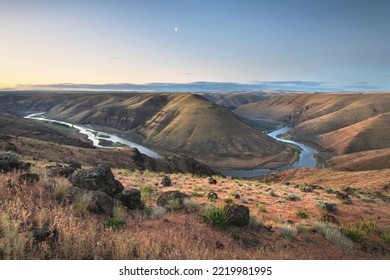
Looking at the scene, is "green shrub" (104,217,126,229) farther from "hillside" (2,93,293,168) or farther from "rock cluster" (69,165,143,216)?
"hillside" (2,93,293,168)

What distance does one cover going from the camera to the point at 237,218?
25.8 ft

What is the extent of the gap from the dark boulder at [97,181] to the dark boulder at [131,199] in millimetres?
515

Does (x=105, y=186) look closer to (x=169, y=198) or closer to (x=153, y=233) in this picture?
(x=169, y=198)

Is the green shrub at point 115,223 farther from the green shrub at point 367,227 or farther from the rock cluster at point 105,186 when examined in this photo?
the green shrub at point 367,227

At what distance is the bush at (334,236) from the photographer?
7482 mm

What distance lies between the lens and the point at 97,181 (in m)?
8.56

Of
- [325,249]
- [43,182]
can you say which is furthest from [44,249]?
[325,249]

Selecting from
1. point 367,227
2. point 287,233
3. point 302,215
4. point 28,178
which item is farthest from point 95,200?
point 367,227

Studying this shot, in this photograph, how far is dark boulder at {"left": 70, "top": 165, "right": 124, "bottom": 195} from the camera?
851 centimetres

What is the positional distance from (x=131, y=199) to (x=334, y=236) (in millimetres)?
6098

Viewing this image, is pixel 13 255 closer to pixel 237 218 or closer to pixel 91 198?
pixel 91 198

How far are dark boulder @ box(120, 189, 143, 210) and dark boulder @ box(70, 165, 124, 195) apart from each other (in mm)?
515

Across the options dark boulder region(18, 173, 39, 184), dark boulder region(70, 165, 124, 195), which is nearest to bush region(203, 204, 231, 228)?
dark boulder region(70, 165, 124, 195)

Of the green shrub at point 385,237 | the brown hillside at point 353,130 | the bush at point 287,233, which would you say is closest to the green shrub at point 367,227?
the green shrub at point 385,237
